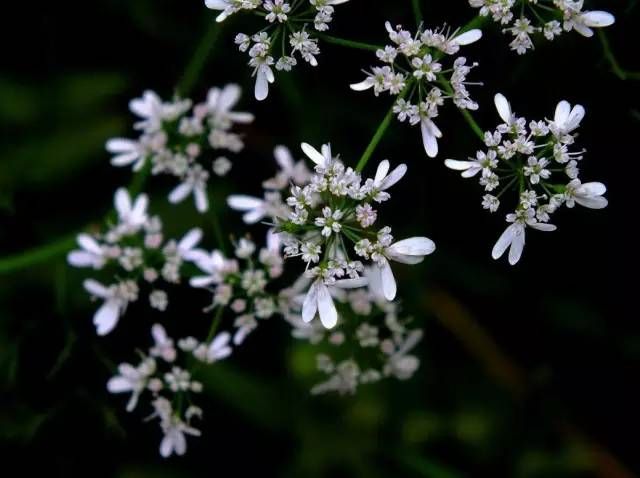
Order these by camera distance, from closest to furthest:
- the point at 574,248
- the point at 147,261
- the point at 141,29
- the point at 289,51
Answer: the point at 289,51, the point at 147,261, the point at 574,248, the point at 141,29

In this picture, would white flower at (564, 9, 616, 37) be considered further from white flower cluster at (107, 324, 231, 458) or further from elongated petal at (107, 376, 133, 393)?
elongated petal at (107, 376, 133, 393)

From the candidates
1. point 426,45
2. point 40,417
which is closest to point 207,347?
point 40,417

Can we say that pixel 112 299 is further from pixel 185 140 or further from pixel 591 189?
pixel 591 189

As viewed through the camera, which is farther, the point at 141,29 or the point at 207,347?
the point at 141,29

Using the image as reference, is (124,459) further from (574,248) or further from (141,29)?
(574,248)

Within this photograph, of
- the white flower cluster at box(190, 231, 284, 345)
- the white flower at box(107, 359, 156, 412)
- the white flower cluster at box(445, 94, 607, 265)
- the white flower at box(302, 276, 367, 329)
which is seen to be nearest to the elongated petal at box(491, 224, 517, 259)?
the white flower cluster at box(445, 94, 607, 265)

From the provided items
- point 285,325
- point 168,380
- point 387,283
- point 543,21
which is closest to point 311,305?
point 387,283

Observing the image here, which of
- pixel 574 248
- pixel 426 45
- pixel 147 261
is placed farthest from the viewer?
pixel 574 248
